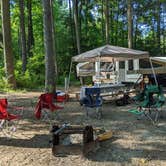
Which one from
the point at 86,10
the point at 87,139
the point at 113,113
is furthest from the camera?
the point at 86,10

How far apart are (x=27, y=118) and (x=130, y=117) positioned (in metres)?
2.51

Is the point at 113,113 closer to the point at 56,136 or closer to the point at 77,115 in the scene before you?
the point at 77,115

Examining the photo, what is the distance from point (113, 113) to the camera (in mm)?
8516

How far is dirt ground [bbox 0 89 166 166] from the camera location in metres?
4.65

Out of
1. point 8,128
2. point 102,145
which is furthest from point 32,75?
point 102,145

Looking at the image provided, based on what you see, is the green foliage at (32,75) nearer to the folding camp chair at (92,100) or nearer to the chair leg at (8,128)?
the folding camp chair at (92,100)

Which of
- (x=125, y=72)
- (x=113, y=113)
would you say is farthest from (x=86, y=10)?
(x=113, y=113)

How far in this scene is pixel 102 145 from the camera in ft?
17.6

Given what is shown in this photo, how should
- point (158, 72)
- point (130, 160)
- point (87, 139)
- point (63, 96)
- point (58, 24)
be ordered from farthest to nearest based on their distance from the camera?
1. point (58, 24)
2. point (158, 72)
3. point (63, 96)
4. point (87, 139)
5. point (130, 160)

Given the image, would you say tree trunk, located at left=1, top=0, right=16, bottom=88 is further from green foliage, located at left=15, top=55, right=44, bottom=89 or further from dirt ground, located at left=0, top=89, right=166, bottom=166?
dirt ground, located at left=0, top=89, right=166, bottom=166

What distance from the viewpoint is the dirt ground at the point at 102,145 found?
4.65 meters

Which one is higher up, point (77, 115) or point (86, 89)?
point (86, 89)

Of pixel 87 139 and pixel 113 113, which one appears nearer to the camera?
pixel 87 139

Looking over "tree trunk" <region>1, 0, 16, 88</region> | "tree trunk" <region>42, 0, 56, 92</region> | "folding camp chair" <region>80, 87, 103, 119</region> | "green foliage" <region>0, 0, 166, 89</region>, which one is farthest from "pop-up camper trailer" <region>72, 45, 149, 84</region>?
"green foliage" <region>0, 0, 166, 89</region>
